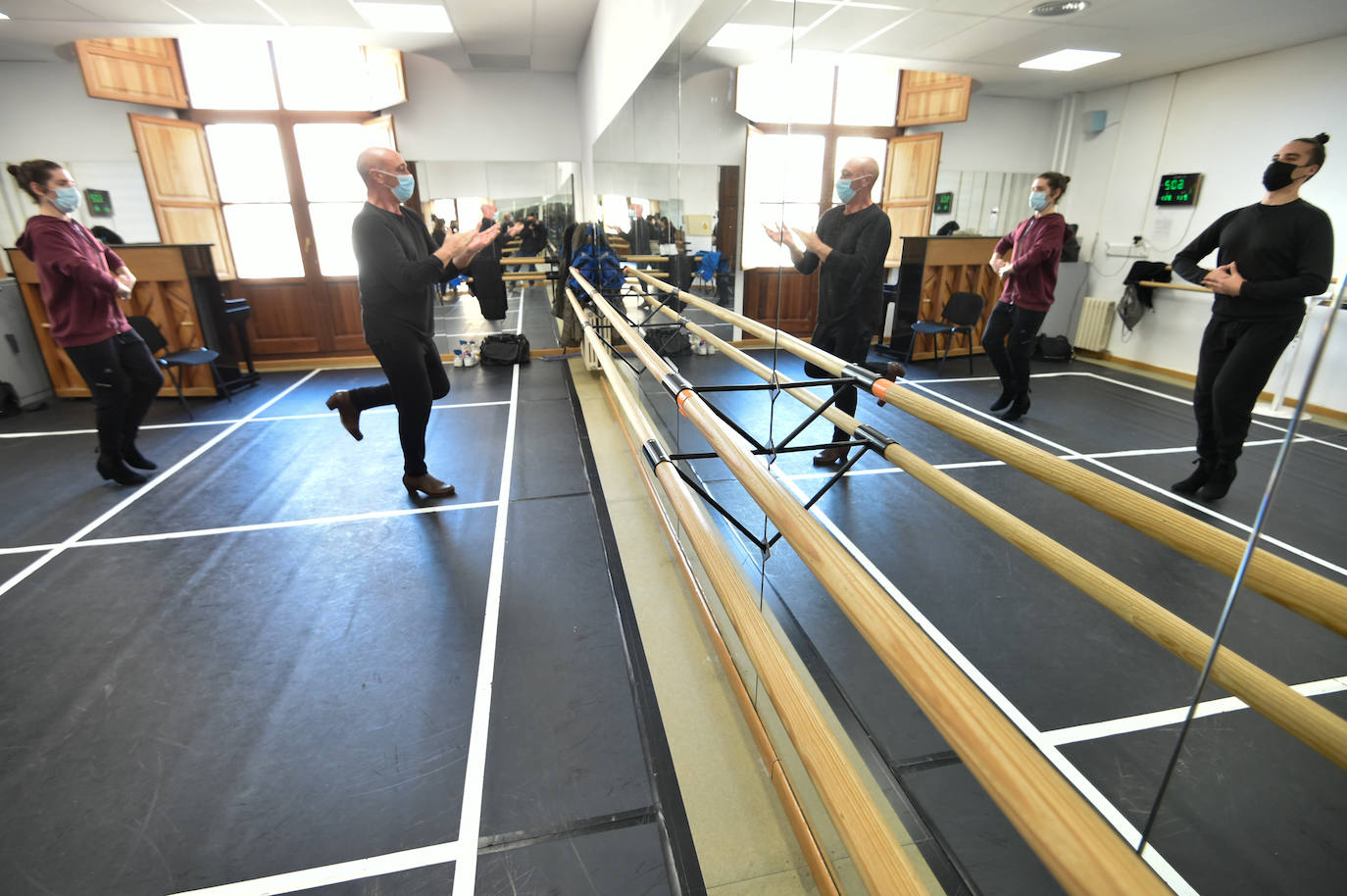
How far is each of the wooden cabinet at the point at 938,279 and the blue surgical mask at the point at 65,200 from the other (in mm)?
4214

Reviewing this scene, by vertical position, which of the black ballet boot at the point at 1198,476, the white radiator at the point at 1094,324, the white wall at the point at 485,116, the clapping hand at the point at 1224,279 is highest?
the white wall at the point at 485,116

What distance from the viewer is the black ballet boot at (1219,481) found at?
982mm

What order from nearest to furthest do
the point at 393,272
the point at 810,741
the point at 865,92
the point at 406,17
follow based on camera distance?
the point at 810,741 → the point at 865,92 → the point at 393,272 → the point at 406,17

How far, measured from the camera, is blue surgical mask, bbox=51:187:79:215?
323cm

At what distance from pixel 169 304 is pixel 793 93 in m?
6.36

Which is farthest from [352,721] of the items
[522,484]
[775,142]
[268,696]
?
[775,142]

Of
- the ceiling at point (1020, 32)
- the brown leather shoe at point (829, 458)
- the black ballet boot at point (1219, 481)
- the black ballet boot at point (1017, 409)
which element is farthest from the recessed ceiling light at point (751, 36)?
the brown leather shoe at point (829, 458)

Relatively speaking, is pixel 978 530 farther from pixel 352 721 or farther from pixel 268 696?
pixel 268 696

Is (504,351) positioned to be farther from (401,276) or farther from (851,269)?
(851,269)

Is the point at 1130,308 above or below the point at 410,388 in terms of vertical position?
above

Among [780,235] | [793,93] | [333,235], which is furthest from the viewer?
[333,235]

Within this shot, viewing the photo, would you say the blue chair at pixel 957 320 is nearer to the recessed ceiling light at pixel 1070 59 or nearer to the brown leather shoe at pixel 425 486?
the recessed ceiling light at pixel 1070 59

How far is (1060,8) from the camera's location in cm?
101

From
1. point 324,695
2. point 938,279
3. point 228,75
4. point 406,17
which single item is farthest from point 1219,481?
point 228,75
